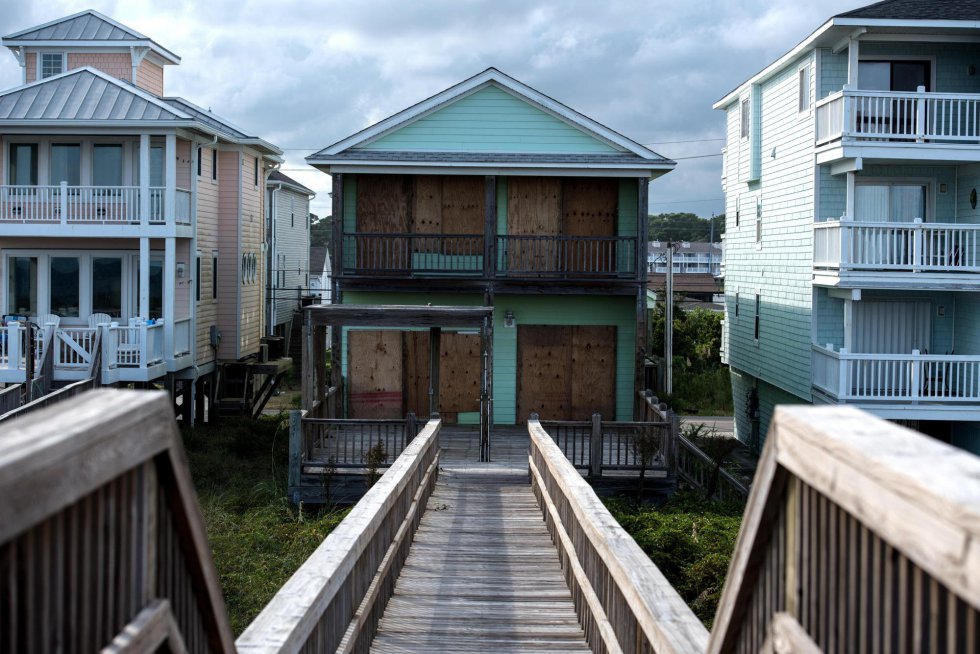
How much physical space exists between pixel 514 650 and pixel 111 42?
26989mm

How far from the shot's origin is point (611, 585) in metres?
5.98

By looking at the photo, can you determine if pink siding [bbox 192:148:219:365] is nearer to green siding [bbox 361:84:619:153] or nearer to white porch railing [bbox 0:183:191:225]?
white porch railing [bbox 0:183:191:225]

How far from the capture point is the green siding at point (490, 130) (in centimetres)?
2273

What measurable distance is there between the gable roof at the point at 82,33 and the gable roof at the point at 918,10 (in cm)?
1905

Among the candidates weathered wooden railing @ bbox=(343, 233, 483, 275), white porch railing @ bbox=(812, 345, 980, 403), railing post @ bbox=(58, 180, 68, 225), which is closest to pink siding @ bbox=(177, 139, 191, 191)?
railing post @ bbox=(58, 180, 68, 225)

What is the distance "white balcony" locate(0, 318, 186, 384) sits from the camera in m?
21.4

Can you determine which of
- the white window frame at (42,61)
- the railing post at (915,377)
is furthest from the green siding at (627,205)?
the white window frame at (42,61)

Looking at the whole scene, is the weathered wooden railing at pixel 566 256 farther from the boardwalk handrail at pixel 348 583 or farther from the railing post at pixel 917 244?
the boardwalk handrail at pixel 348 583

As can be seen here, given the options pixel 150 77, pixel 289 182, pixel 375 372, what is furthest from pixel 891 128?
pixel 289 182

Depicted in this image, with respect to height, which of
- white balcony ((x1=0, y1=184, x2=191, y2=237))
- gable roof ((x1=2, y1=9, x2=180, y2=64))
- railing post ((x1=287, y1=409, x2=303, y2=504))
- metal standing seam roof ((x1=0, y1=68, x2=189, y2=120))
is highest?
gable roof ((x1=2, y1=9, x2=180, y2=64))

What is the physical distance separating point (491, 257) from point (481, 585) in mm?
13747

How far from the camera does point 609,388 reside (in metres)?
23.0

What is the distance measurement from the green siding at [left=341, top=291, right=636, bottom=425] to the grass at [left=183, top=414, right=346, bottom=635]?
10.4 ft

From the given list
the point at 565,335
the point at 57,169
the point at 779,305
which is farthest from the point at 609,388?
the point at 57,169
